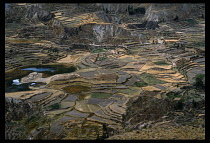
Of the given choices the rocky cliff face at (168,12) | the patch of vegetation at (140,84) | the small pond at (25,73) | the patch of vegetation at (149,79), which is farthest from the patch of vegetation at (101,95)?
the rocky cliff face at (168,12)

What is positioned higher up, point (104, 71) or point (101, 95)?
point (104, 71)

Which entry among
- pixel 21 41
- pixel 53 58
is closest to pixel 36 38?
pixel 21 41

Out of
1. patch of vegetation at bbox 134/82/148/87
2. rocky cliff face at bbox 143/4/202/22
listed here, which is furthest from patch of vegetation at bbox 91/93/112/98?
rocky cliff face at bbox 143/4/202/22

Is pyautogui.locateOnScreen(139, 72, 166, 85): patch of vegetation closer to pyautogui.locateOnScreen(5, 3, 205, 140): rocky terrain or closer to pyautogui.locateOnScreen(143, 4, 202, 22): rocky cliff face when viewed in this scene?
pyautogui.locateOnScreen(5, 3, 205, 140): rocky terrain

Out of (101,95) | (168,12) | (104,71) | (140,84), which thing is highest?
(168,12)

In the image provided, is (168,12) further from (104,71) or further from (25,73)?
(25,73)

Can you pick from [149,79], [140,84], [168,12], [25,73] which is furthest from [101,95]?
[168,12]

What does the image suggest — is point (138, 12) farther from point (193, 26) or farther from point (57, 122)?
point (57, 122)

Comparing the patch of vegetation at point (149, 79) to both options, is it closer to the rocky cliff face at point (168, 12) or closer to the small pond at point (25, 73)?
the small pond at point (25, 73)

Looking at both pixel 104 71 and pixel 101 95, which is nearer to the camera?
pixel 101 95
